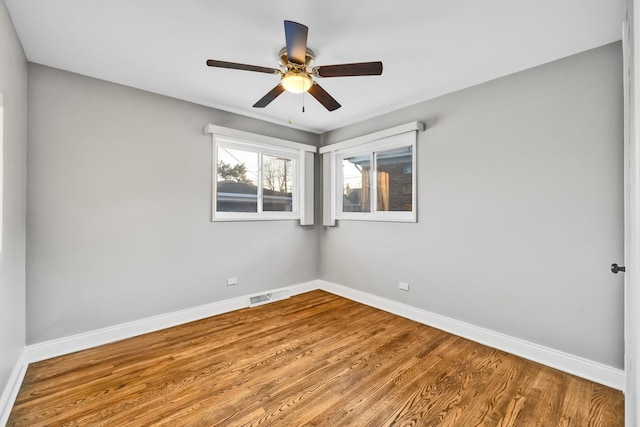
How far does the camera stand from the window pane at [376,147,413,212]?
3.39 meters

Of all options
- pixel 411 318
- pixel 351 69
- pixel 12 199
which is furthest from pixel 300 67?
pixel 411 318

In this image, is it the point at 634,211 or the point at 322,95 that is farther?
the point at 322,95

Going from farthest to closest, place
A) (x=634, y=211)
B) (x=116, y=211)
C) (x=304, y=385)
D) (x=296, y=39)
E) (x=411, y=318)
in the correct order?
(x=411, y=318) → (x=116, y=211) → (x=304, y=385) → (x=296, y=39) → (x=634, y=211)

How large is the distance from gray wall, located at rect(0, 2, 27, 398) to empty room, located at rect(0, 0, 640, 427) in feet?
0.11

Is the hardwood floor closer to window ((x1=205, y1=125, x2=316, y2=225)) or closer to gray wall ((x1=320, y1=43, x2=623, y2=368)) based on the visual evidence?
gray wall ((x1=320, y1=43, x2=623, y2=368))

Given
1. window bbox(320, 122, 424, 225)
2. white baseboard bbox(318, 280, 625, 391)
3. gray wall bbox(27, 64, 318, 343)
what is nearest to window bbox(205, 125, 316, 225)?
gray wall bbox(27, 64, 318, 343)

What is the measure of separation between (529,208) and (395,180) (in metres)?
1.46

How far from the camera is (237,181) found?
363 cm

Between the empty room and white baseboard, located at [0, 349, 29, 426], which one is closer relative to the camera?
white baseboard, located at [0, 349, 29, 426]

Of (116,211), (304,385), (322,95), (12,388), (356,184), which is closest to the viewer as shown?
(12,388)

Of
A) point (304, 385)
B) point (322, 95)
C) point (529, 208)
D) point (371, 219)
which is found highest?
point (322, 95)

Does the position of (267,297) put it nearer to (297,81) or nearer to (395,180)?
(395,180)

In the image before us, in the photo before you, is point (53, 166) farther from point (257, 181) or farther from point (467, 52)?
point (467, 52)

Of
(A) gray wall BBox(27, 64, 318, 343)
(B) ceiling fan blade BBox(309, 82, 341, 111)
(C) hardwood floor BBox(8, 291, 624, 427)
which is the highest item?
(B) ceiling fan blade BBox(309, 82, 341, 111)
